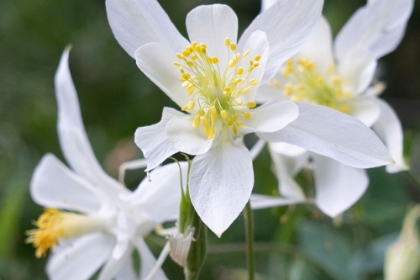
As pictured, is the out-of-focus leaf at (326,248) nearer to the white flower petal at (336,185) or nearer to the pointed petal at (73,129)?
the white flower petal at (336,185)

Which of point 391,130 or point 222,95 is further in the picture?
point 391,130

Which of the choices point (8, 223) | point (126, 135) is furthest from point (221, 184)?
point (126, 135)

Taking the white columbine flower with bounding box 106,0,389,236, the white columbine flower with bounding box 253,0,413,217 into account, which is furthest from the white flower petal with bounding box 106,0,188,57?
the white columbine flower with bounding box 253,0,413,217

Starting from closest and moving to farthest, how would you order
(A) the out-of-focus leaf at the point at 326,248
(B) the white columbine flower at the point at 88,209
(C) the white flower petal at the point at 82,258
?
1. (B) the white columbine flower at the point at 88,209
2. (C) the white flower petal at the point at 82,258
3. (A) the out-of-focus leaf at the point at 326,248

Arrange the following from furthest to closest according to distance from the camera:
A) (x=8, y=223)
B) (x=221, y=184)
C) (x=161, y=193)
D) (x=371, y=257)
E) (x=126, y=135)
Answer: (x=126, y=135) < (x=8, y=223) < (x=371, y=257) < (x=161, y=193) < (x=221, y=184)

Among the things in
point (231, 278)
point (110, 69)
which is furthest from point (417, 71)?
point (231, 278)

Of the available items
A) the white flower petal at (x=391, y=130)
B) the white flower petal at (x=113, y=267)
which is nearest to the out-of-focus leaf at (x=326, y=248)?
the white flower petal at (x=391, y=130)

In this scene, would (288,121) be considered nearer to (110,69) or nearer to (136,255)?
(136,255)

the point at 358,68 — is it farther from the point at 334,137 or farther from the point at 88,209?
the point at 88,209

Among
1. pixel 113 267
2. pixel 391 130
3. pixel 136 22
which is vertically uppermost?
pixel 136 22
